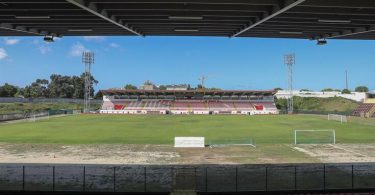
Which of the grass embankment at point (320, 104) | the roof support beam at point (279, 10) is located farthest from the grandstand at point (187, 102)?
the roof support beam at point (279, 10)

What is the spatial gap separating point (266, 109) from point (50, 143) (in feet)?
312

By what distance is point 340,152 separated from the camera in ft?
128

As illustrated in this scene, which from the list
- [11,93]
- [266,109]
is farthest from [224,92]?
[11,93]

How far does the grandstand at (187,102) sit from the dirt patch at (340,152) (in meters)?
84.0

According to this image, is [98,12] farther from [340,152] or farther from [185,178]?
[340,152]

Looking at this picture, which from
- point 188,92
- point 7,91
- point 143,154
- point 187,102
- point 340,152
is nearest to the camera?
point 143,154

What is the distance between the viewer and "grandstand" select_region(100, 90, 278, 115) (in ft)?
428

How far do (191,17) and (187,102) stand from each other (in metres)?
119

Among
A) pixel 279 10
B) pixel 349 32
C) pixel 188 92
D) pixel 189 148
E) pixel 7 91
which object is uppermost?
pixel 349 32

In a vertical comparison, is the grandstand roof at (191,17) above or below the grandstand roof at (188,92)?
above

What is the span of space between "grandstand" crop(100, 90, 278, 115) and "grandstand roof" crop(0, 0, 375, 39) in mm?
103364

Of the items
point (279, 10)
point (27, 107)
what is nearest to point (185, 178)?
point (279, 10)

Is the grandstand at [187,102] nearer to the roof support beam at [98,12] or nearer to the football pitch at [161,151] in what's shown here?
the football pitch at [161,151]

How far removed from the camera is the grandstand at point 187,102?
130 m
